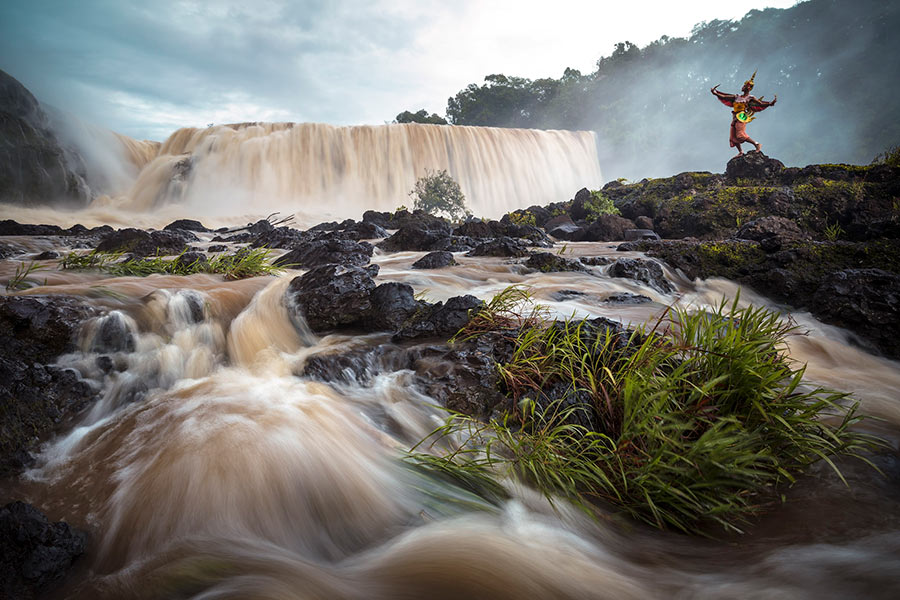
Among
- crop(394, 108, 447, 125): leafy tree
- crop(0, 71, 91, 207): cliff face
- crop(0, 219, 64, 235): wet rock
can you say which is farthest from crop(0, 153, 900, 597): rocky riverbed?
crop(394, 108, 447, 125): leafy tree

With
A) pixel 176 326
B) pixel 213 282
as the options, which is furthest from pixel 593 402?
pixel 213 282

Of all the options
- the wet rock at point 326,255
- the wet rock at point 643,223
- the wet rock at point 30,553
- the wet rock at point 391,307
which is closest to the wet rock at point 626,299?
the wet rock at point 391,307

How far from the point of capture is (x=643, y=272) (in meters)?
6.39

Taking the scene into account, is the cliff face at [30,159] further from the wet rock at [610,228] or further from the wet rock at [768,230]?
the wet rock at [768,230]

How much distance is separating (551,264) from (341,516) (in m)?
5.90

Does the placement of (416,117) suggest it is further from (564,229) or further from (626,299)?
(626,299)

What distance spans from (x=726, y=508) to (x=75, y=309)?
4323 millimetres

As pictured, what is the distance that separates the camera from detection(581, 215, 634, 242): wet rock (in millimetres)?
11656

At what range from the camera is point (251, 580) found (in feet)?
4.80

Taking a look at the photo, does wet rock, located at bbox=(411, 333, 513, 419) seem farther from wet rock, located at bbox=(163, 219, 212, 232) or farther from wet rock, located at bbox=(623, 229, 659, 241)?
wet rock, located at bbox=(163, 219, 212, 232)

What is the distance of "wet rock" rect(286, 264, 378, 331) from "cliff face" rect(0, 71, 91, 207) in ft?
71.2

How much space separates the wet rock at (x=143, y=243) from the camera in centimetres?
770

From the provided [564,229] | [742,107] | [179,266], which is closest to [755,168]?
[742,107]

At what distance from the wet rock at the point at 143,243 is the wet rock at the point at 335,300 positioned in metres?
5.21
